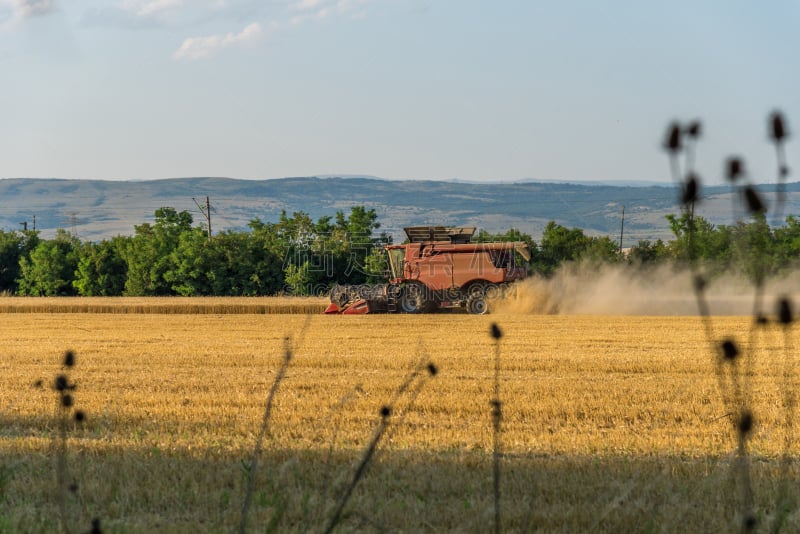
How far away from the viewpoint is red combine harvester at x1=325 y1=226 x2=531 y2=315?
1129 inches

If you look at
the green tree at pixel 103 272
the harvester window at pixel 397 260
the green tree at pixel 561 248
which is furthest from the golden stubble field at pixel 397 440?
the green tree at pixel 103 272

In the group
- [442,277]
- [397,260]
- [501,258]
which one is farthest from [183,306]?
[501,258]

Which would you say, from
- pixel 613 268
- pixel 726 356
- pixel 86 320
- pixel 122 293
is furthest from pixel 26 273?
pixel 726 356

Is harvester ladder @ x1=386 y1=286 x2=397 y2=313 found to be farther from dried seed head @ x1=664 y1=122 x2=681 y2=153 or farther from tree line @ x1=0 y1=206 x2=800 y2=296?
dried seed head @ x1=664 y1=122 x2=681 y2=153

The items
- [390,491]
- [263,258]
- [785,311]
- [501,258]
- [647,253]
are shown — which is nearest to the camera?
[785,311]

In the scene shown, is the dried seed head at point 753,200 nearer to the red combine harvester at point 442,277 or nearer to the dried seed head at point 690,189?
the dried seed head at point 690,189

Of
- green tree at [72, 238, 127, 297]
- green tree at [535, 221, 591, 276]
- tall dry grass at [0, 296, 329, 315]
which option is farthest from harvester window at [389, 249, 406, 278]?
green tree at [72, 238, 127, 297]

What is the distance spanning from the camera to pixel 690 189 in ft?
7.07

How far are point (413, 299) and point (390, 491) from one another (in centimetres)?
2330

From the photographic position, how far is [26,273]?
4750cm

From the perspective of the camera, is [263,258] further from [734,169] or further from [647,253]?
[734,169]

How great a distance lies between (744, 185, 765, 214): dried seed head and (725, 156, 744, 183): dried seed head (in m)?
0.12

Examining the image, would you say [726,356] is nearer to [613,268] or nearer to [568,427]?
[568,427]

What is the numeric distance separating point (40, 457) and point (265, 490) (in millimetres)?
2096
